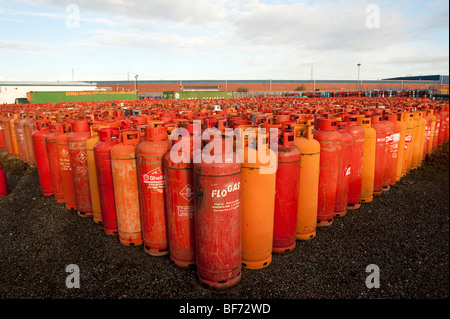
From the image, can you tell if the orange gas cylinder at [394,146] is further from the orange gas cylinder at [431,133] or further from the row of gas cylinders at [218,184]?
the orange gas cylinder at [431,133]

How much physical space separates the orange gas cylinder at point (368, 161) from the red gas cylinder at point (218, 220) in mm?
3739

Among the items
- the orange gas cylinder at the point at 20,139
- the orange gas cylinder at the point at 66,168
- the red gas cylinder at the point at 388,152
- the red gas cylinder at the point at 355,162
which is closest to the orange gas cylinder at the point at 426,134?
the red gas cylinder at the point at 388,152

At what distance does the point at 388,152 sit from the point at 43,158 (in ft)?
27.4

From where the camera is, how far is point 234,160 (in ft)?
11.4

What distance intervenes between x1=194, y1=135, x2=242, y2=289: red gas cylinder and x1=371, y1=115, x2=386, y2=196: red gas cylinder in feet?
13.8

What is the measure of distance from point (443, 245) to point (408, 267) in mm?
1096

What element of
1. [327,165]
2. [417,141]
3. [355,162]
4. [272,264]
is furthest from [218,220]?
[417,141]

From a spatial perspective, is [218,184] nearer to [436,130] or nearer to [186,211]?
[186,211]

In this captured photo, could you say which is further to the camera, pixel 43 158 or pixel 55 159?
pixel 43 158

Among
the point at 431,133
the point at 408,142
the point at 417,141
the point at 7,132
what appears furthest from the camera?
the point at 7,132

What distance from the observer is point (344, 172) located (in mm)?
5469
